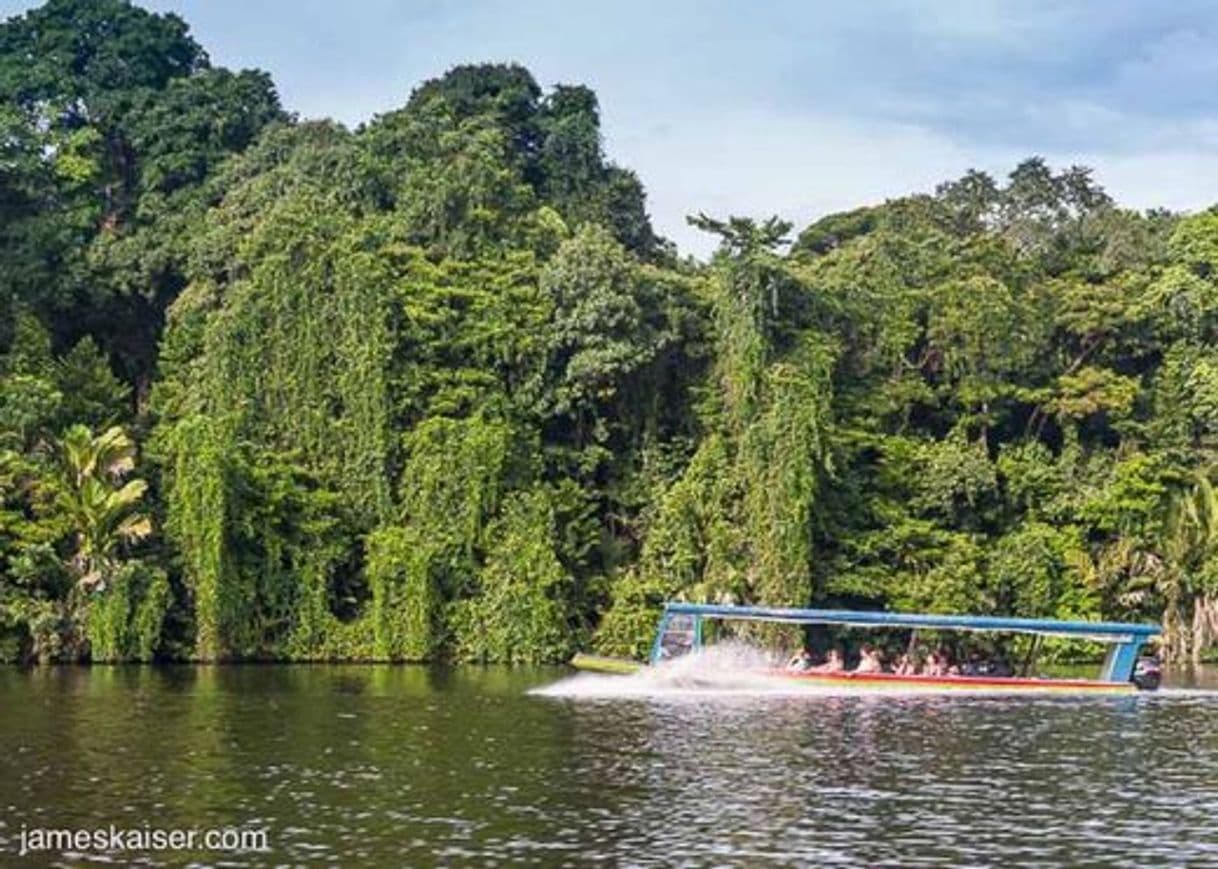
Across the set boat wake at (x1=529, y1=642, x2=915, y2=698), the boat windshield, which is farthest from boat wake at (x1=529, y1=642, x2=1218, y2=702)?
the boat windshield

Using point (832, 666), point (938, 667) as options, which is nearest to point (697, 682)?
point (832, 666)

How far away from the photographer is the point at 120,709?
116 ft

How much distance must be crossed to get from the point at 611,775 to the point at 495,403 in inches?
1142

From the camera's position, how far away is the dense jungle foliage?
170ft

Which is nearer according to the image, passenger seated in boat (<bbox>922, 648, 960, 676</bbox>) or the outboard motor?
the outboard motor

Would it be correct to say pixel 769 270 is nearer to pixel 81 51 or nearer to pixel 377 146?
pixel 377 146

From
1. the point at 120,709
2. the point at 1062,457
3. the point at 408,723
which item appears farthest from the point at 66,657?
the point at 1062,457

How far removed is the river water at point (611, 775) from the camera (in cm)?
2148

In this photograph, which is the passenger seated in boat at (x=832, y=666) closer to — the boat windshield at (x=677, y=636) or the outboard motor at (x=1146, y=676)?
the boat windshield at (x=677, y=636)

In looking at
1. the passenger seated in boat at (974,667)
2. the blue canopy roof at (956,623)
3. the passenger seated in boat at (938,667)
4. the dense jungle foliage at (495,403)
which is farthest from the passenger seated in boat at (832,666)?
the dense jungle foliage at (495,403)

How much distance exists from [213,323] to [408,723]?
2349 centimetres

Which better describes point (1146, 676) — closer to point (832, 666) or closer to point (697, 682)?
point (832, 666)

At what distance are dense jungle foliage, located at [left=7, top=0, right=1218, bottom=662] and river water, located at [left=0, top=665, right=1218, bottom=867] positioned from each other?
1061 cm

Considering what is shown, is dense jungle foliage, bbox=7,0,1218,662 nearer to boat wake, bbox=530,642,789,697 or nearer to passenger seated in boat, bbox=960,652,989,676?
boat wake, bbox=530,642,789,697
